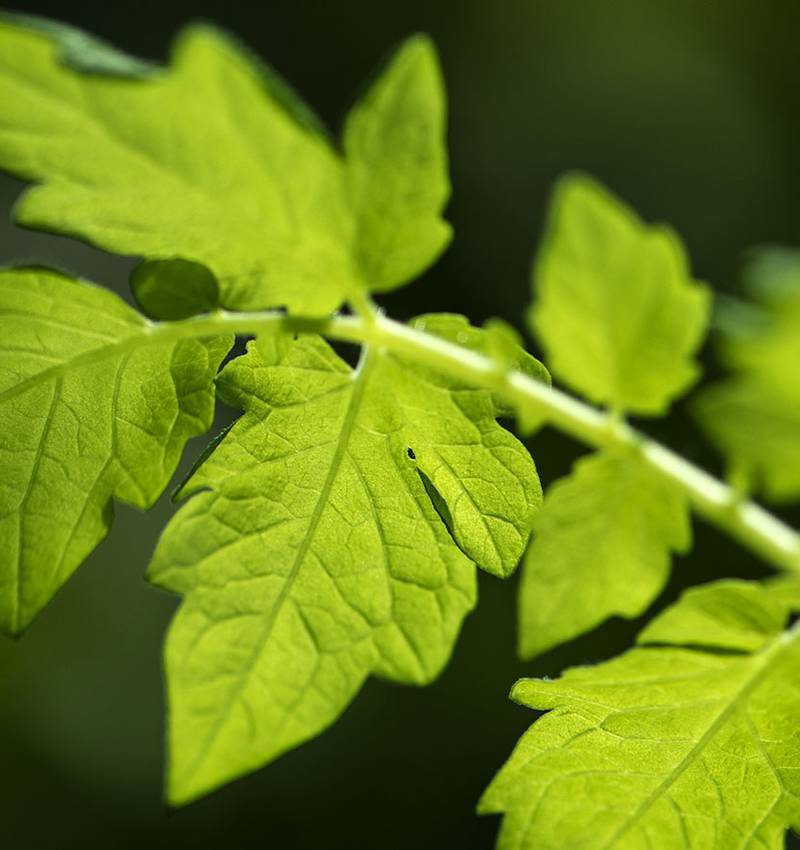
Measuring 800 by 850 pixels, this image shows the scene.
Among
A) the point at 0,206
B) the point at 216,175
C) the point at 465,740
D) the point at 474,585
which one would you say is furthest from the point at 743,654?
the point at 0,206

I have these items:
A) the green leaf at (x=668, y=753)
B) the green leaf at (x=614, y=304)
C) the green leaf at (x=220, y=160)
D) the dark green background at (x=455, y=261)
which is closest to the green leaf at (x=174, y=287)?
the green leaf at (x=220, y=160)

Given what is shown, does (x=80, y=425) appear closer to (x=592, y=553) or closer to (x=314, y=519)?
(x=314, y=519)

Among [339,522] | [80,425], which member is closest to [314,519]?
[339,522]

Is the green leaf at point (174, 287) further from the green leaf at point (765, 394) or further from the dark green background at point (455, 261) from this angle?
the dark green background at point (455, 261)

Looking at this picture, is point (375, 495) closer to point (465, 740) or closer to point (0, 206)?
point (465, 740)

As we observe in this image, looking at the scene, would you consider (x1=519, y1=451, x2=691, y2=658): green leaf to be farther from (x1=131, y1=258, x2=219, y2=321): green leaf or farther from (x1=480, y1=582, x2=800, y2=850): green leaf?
(x1=131, y1=258, x2=219, y2=321): green leaf
